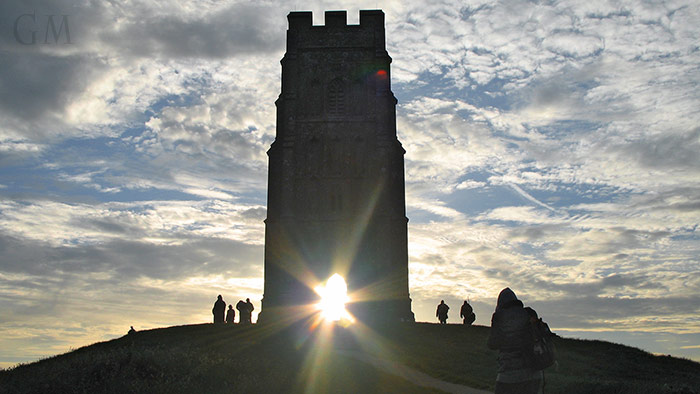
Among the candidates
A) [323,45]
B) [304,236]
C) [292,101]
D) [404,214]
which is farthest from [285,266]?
[323,45]

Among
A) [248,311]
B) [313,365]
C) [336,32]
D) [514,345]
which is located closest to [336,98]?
[336,32]

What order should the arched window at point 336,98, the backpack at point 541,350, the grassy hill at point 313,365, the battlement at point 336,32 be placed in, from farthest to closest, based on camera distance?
the battlement at point 336,32, the arched window at point 336,98, the grassy hill at point 313,365, the backpack at point 541,350

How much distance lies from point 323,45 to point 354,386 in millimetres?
29006

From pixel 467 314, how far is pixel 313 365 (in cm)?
1787

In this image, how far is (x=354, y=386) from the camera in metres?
16.2

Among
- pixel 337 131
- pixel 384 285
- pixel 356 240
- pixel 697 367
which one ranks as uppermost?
pixel 337 131

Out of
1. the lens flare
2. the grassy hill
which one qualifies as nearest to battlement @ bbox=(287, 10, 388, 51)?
the lens flare

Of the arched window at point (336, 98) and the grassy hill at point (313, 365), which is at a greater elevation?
the arched window at point (336, 98)

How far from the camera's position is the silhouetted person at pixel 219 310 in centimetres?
3528

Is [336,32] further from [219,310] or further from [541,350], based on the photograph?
[541,350]

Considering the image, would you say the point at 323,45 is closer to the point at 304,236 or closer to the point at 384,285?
the point at 304,236

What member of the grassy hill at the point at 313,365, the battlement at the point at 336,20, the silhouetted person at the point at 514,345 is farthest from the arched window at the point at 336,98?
the silhouetted person at the point at 514,345

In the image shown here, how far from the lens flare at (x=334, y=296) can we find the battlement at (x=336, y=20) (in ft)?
52.8

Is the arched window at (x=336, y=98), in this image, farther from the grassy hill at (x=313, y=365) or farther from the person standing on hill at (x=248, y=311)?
the grassy hill at (x=313, y=365)
